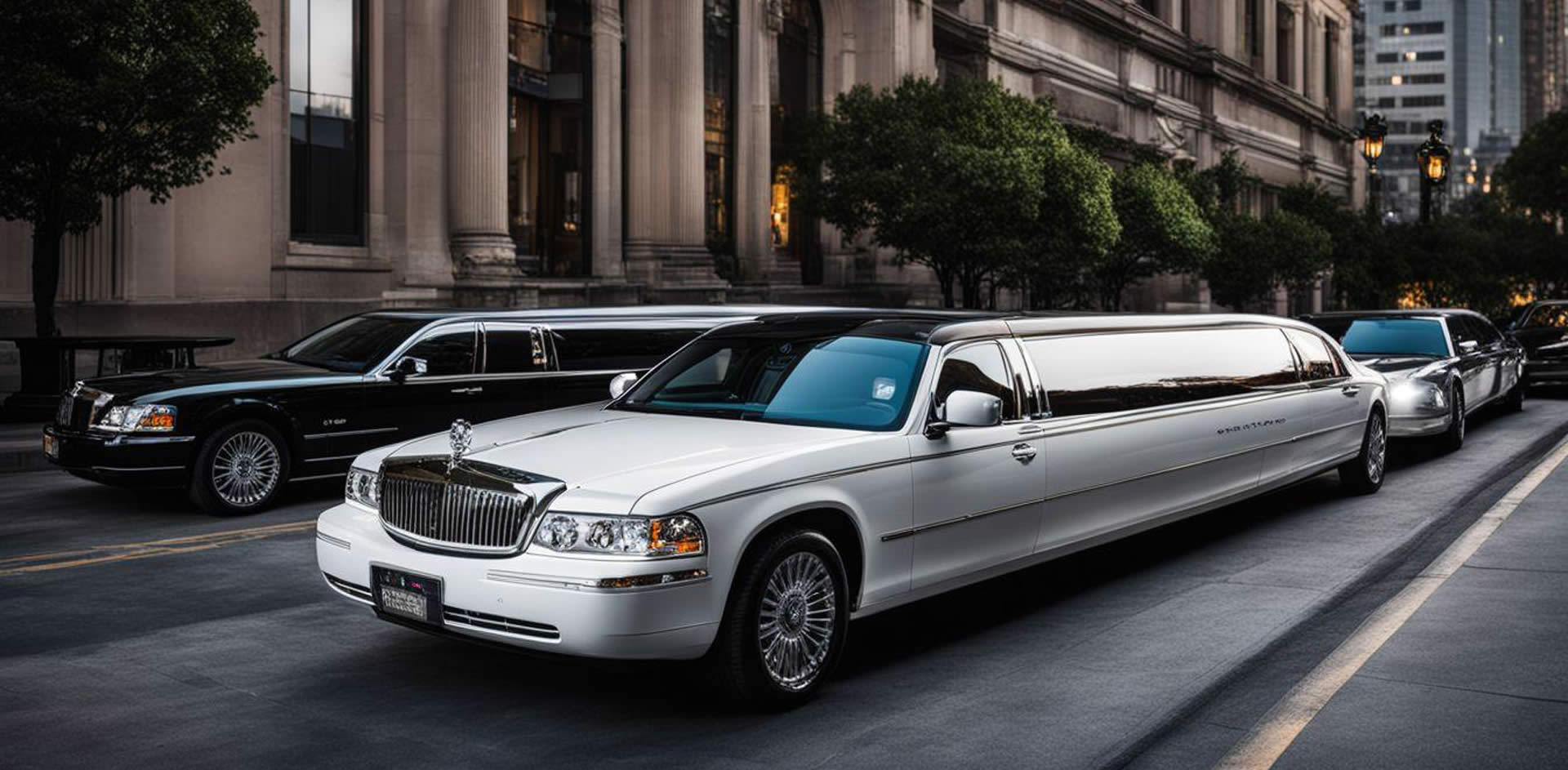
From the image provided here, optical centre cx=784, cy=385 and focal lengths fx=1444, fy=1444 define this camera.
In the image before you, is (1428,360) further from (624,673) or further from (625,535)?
Result: (625,535)

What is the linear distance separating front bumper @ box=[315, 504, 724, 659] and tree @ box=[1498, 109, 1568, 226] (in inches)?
3039

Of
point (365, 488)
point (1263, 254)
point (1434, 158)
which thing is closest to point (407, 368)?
point (365, 488)

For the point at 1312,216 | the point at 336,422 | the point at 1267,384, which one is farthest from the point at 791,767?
the point at 1312,216

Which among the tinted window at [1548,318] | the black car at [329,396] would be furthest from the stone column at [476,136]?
the tinted window at [1548,318]

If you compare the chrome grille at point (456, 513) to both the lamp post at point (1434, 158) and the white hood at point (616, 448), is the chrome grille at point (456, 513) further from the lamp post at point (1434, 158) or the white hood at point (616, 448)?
the lamp post at point (1434, 158)

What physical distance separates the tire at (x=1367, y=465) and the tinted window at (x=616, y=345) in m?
6.35

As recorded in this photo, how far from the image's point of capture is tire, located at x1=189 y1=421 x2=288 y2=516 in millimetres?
11344

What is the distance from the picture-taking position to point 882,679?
22.0 ft

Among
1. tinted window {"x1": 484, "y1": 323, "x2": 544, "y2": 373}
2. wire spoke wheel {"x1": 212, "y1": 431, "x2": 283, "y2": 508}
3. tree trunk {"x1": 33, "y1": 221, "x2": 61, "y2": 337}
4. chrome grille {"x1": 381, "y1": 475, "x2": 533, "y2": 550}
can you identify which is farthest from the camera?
tree trunk {"x1": 33, "y1": 221, "x2": 61, "y2": 337}

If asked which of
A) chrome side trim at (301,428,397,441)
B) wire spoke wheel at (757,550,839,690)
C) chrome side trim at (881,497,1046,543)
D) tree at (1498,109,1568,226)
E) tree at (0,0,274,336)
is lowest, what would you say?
wire spoke wheel at (757,550,839,690)

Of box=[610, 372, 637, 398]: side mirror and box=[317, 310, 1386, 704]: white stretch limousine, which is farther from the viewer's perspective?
box=[610, 372, 637, 398]: side mirror

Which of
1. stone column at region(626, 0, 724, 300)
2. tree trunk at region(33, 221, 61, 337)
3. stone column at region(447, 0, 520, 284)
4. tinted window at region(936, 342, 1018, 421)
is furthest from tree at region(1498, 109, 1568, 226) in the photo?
tinted window at region(936, 342, 1018, 421)

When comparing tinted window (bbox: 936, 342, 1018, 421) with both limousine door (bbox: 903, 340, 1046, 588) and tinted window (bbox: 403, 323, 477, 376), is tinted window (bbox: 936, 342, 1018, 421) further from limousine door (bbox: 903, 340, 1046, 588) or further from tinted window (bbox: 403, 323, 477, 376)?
tinted window (bbox: 403, 323, 477, 376)

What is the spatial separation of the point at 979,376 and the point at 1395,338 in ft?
38.0
